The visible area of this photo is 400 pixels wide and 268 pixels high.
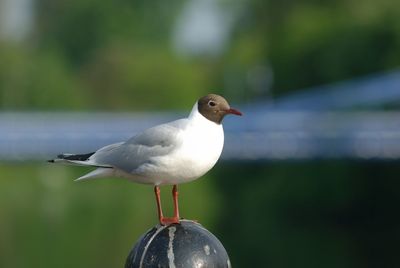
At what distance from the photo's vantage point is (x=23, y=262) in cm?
1523

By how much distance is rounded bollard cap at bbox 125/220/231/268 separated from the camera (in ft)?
11.2

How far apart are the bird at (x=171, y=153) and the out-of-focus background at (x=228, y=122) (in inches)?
428

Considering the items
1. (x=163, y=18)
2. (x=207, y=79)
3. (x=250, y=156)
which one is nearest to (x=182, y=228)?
(x=250, y=156)

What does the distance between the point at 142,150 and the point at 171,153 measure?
146 mm

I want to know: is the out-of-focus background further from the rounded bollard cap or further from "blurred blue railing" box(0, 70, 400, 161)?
the rounded bollard cap

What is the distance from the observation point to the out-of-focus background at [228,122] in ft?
60.8

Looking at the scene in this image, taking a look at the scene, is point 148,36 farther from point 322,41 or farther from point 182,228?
point 182,228

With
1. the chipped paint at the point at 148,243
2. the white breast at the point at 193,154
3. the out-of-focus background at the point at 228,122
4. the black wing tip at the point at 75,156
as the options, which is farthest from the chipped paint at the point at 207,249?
the out-of-focus background at the point at 228,122

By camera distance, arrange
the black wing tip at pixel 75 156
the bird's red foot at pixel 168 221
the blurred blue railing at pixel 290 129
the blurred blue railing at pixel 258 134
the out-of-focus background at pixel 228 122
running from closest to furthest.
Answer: the bird's red foot at pixel 168 221, the black wing tip at pixel 75 156, the out-of-focus background at pixel 228 122, the blurred blue railing at pixel 258 134, the blurred blue railing at pixel 290 129

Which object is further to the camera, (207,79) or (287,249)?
(207,79)

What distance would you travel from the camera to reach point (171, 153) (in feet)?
12.3

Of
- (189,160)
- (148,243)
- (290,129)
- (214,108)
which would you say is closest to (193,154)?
(189,160)

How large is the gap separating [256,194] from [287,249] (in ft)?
22.3

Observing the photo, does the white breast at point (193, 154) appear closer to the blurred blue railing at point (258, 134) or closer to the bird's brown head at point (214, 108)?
the bird's brown head at point (214, 108)
